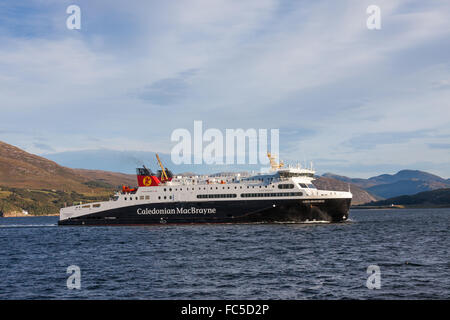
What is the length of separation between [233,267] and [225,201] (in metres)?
36.0

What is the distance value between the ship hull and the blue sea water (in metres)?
13.3

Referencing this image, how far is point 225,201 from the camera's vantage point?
2648 inches

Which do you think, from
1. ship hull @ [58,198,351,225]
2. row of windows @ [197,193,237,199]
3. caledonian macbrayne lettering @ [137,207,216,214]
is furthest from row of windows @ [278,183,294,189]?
caledonian macbrayne lettering @ [137,207,216,214]

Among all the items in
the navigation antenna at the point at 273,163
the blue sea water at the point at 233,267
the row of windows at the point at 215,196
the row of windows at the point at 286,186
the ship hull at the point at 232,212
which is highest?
the navigation antenna at the point at 273,163

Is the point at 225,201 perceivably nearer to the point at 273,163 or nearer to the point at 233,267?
the point at 273,163

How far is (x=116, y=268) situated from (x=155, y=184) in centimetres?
4108

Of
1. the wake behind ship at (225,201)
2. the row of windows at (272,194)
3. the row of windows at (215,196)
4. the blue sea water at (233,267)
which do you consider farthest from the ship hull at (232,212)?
the blue sea water at (233,267)

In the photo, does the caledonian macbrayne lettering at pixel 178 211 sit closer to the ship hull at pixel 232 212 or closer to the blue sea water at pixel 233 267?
the ship hull at pixel 232 212

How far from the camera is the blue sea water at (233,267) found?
2402 centimetres

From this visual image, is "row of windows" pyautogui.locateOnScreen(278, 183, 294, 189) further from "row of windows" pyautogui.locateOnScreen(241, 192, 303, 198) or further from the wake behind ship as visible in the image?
"row of windows" pyautogui.locateOnScreen(241, 192, 303, 198)

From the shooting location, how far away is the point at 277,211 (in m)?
64.8

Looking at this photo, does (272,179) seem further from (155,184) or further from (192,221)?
(155,184)

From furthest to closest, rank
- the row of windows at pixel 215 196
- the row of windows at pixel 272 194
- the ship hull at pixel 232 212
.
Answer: the row of windows at pixel 215 196
the ship hull at pixel 232 212
the row of windows at pixel 272 194
